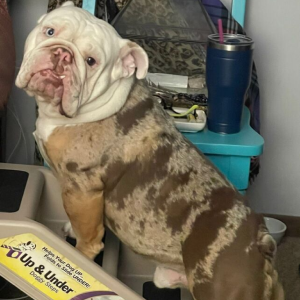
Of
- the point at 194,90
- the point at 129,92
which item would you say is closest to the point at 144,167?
the point at 129,92

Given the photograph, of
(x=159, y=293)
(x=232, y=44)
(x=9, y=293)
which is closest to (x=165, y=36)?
(x=232, y=44)

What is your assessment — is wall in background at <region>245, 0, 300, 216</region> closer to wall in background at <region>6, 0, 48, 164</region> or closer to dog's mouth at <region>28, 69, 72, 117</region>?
wall in background at <region>6, 0, 48, 164</region>

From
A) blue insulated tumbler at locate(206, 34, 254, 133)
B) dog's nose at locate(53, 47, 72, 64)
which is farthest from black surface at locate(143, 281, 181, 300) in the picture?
dog's nose at locate(53, 47, 72, 64)

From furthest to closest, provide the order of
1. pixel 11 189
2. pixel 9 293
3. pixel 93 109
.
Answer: pixel 9 293
pixel 11 189
pixel 93 109

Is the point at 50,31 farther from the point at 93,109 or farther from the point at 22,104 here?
the point at 22,104

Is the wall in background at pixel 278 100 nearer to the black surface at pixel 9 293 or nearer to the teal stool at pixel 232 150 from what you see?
the teal stool at pixel 232 150

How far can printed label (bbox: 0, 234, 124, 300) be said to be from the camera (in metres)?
1.12

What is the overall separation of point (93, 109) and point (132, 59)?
5.4 inches

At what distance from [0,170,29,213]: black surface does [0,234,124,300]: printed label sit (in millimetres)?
97

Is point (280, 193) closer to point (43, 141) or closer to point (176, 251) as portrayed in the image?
point (176, 251)

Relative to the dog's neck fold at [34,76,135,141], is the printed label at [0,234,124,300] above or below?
below

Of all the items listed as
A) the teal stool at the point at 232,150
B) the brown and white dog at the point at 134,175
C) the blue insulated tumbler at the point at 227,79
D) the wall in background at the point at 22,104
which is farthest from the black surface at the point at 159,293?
the wall in background at the point at 22,104

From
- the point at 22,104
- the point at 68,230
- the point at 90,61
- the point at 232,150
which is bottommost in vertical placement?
the point at 68,230

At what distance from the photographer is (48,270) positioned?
3.72 ft
